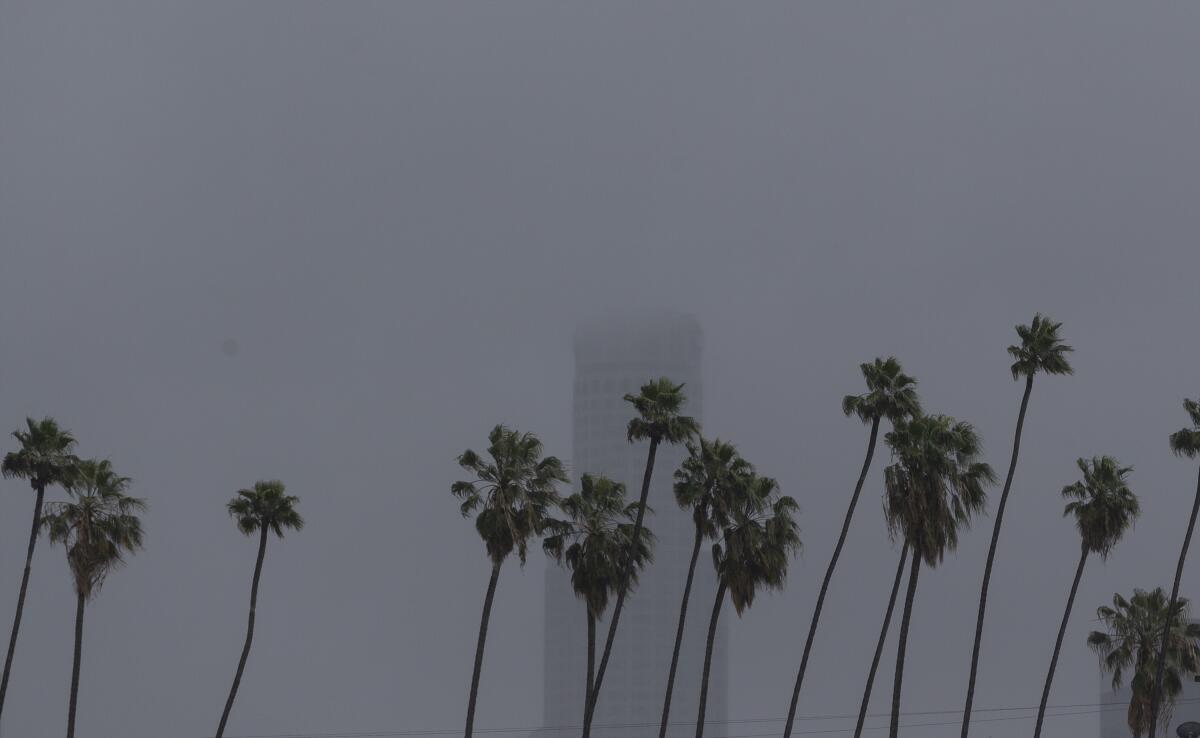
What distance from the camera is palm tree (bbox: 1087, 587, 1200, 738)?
83.3 meters

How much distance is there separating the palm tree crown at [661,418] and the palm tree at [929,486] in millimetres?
8543

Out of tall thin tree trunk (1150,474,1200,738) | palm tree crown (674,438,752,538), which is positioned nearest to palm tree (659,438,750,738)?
palm tree crown (674,438,752,538)

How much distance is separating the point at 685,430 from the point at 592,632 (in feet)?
33.7

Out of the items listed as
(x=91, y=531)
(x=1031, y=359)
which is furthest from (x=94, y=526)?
(x=1031, y=359)

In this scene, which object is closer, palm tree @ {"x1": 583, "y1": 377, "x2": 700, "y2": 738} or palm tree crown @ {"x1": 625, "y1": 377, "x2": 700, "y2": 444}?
palm tree @ {"x1": 583, "y1": 377, "x2": 700, "y2": 738}

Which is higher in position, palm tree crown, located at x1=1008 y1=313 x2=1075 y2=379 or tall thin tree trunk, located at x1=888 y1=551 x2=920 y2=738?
palm tree crown, located at x1=1008 y1=313 x2=1075 y2=379

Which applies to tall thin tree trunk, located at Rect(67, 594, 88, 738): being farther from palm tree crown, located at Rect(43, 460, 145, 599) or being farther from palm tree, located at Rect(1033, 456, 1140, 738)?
palm tree, located at Rect(1033, 456, 1140, 738)

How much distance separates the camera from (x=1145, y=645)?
84688 mm

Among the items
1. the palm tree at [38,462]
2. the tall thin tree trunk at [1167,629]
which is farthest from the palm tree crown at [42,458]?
A: the tall thin tree trunk at [1167,629]

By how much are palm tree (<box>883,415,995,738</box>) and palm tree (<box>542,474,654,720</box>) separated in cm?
1072

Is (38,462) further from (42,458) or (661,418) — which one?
(661,418)

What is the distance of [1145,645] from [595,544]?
29.4 metres

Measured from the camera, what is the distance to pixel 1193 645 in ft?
277

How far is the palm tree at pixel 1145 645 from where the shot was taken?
83.3 metres
